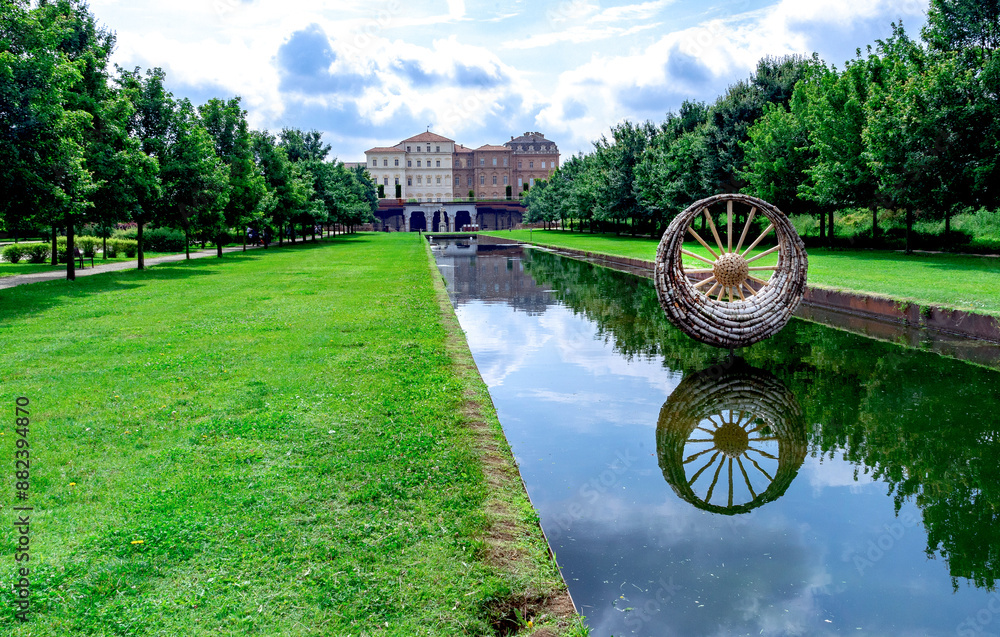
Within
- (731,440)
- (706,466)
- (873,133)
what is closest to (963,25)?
(873,133)

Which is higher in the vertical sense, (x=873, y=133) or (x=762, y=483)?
(x=873, y=133)

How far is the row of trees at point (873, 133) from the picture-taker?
24047 mm

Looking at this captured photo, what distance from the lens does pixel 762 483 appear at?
603 centimetres

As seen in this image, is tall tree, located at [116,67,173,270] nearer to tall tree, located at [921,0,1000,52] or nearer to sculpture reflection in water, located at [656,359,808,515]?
sculpture reflection in water, located at [656,359,808,515]

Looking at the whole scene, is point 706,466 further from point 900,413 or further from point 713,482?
point 900,413

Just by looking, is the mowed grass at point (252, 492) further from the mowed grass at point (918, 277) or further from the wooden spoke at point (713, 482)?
the mowed grass at point (918, 277)

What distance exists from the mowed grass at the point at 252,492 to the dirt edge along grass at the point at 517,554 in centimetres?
4

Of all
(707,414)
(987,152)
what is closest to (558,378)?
(707,414)

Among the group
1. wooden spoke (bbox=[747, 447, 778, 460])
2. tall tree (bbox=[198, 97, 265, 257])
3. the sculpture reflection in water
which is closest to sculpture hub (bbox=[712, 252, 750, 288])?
the sculpture reflection in water

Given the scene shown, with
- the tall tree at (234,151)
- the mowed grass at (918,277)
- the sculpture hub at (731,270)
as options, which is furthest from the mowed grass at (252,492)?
the tall tree at (234,151)

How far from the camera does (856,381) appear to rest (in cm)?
951

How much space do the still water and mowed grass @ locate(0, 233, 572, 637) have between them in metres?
0.74

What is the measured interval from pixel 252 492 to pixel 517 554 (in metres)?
1.93

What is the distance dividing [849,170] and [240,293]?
23829 mm
